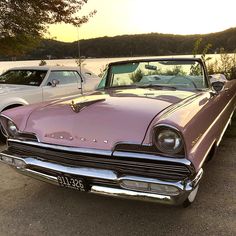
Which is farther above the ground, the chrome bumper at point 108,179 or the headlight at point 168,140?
the headlight at point 168,140

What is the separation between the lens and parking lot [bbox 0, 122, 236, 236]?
114 inches

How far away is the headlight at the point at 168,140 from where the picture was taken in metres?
2.60

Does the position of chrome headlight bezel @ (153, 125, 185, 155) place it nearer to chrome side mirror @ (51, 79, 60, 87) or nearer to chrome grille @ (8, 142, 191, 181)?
chrome grille @ (8, 142, 191, 181)

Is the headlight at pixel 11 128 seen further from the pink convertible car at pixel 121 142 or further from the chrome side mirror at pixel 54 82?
the chrome side mirror at pixel 54 82

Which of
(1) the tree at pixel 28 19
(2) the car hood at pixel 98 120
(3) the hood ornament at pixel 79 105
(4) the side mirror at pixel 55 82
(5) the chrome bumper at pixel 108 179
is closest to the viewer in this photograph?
(5) the chrome bumper at pixel 108 179

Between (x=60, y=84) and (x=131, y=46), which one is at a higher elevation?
(x=131, y=46)

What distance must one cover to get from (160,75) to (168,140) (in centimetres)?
184

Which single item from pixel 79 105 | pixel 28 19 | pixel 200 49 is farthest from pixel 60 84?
pixel 200 49

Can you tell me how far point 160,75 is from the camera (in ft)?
14.2

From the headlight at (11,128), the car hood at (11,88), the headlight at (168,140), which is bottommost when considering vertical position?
the car hood at (11,88)

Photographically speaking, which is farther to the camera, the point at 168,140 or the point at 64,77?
the point at 64,77

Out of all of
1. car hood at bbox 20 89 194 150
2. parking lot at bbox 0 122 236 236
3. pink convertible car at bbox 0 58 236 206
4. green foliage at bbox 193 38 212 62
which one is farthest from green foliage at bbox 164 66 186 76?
green foliage at bbox 193 38 212 62

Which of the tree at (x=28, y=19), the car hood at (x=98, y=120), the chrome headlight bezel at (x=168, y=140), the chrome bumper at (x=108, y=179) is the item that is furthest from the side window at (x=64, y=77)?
the chrome headlight bezel at (x=168, y=140)

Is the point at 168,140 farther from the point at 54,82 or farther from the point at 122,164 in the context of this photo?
the point at 54,82
